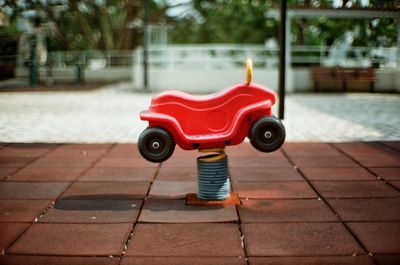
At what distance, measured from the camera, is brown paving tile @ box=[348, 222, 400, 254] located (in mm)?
3807

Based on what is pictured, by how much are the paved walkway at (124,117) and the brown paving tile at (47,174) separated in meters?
2.18

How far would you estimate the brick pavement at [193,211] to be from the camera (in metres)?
3.76

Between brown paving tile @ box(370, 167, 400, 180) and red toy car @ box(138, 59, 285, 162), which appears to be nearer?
red toy car @ box(138, 59, 285, 162)

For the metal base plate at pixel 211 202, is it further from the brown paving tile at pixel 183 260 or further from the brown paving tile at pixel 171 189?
the brown paving tile at pixel 183 260

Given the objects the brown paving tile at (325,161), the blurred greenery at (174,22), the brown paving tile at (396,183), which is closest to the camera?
the brown paving tile at (396,183)

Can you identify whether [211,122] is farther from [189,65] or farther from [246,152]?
[189,65]

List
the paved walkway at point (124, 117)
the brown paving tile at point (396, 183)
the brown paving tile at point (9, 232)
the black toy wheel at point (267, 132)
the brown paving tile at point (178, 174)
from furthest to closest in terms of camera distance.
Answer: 1. the paved walkway at point (124, 117)
2. the brown paving tile at point (178, 174)
3. the brown paving tile at point (396, 183)
4. the black toy wheel at point (267, 132)
5. the brown paving tile at point (9, 232)

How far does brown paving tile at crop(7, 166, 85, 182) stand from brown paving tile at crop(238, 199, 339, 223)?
2.42 m

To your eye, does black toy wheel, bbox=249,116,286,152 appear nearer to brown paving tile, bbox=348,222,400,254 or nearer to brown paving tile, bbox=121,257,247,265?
brown paving tile, bbox=348,222,400,254

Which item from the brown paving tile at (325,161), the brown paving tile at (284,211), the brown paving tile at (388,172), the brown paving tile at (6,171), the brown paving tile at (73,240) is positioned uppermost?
the brown paving tile at (325,161)

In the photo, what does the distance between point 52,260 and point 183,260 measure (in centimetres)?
96

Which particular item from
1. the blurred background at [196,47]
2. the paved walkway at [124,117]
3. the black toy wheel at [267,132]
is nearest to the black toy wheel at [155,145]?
the black toy wheel at [267,132]

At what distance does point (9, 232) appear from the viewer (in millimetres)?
4203

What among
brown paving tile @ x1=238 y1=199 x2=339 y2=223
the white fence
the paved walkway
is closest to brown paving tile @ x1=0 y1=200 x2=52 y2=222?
brown paving tile @ x1=238 y1=199 x2=339 y2=223
